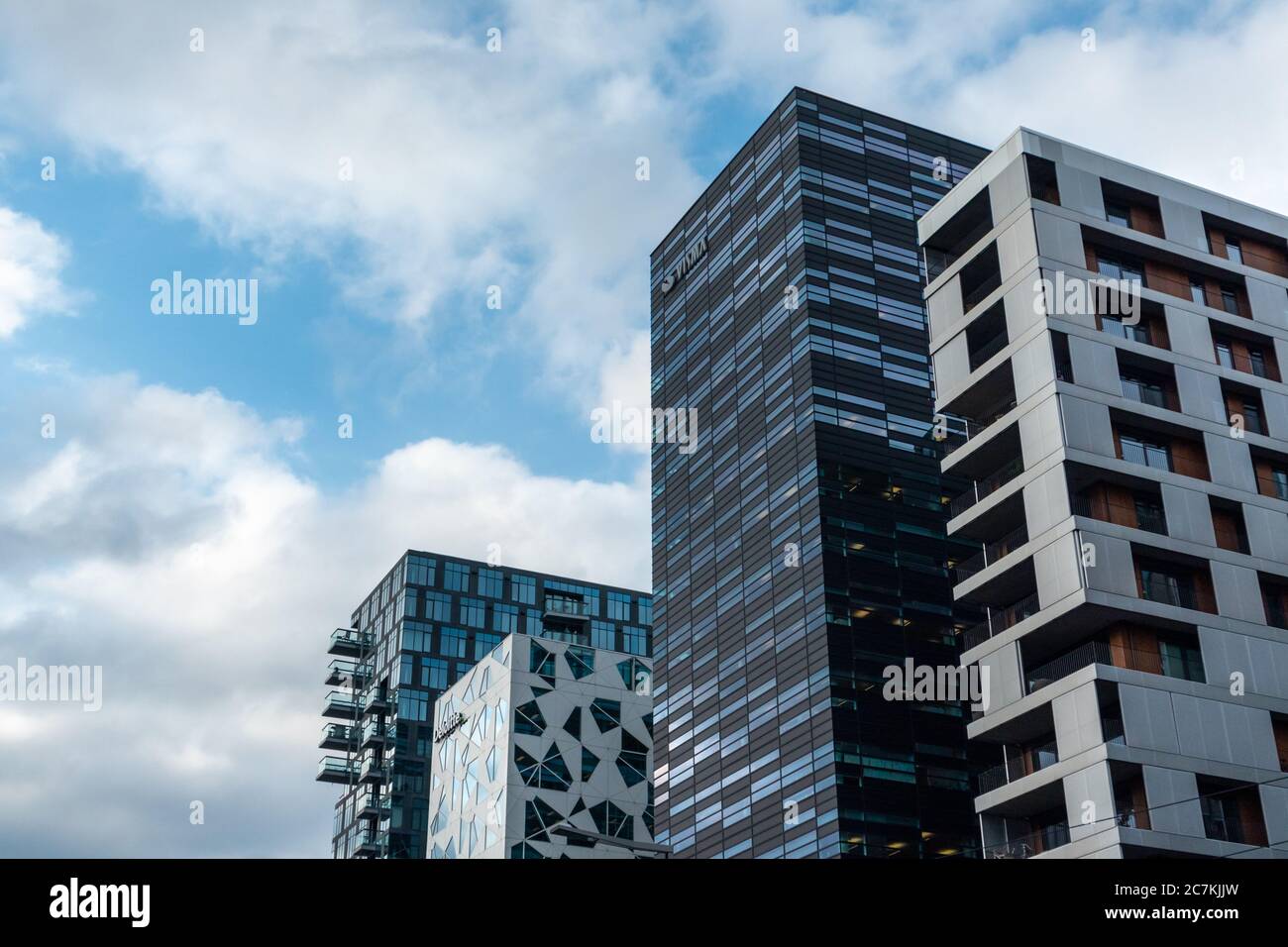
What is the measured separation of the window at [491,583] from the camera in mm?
178250

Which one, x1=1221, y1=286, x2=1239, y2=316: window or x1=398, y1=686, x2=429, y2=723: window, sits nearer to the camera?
x1=1221, y1=286, x2=1239, y2=316: window

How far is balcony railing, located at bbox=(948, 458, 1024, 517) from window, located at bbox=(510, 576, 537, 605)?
10725cm

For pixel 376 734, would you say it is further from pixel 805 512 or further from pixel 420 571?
pixel 805 512

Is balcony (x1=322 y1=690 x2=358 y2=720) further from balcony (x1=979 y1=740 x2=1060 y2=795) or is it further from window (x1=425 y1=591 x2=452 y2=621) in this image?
Result: balcony (x1=979 y1=740 x2=1060 y2=795)

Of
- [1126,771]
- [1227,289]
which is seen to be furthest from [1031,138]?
[1126,771]

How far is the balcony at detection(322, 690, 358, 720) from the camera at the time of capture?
16925 centimetres

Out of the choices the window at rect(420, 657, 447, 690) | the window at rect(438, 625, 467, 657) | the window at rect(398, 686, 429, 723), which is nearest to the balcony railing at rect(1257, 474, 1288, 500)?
the window at rect(398, 686, 429, 723)

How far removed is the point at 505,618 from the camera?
178 metres
